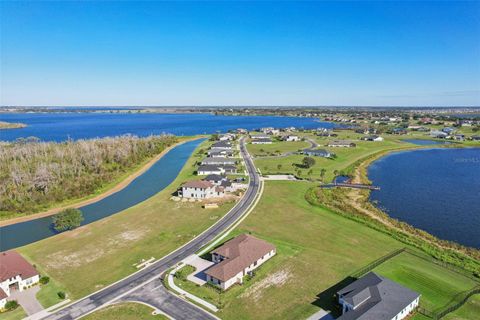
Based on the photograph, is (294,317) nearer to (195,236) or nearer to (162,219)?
(195,236)

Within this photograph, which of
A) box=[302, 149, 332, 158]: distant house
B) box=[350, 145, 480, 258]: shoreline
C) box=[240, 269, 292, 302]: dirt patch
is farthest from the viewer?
box=[302, 149, 332, 158]: distant house

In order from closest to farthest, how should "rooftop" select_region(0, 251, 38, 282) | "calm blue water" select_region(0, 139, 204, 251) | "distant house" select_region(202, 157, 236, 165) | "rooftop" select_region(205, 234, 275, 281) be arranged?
1. "rooftop" select_region(0, 251, 38, 282)
2. "rooftop" select_region(205, 234, 275, 281)
3. "calm blue water" select_region(0, 139, 204, 251)
4. "distant house" select_region(202, 157, 236, 165)

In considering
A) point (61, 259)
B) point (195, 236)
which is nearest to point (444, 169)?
point (195, 236)

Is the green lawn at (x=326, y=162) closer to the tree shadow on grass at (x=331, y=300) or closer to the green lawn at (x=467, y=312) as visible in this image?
the tree shadow on grass at (x=331, y=300)

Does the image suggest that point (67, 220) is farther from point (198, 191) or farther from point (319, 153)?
point (319, 153)

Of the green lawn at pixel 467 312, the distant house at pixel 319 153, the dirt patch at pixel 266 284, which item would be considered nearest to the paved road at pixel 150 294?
the dirt patch at pixel 266 284

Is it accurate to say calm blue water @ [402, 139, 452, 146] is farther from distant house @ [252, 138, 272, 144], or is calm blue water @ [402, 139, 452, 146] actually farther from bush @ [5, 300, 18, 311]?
bush @ [5, 300, 18, 311]

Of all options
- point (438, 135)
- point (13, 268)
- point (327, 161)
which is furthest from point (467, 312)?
point (438, 135)

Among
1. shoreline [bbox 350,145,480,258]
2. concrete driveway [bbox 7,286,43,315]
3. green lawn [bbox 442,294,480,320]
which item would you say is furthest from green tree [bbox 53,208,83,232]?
green lawn [bbox 442,294,480,320]
